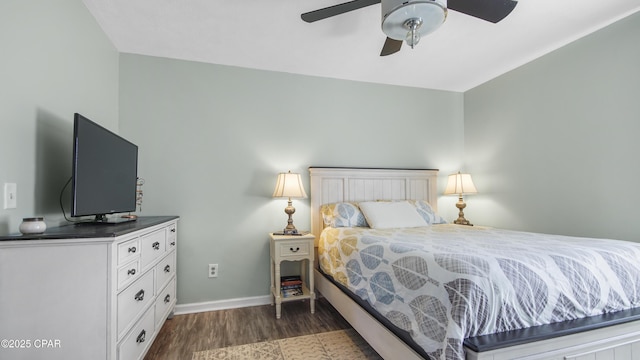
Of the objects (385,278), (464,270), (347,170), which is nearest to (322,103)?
(347,170)

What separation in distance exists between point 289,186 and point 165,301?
1.38 metres

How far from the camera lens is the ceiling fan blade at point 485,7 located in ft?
5.24

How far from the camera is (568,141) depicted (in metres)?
2.59

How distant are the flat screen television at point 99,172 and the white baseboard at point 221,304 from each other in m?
1.07

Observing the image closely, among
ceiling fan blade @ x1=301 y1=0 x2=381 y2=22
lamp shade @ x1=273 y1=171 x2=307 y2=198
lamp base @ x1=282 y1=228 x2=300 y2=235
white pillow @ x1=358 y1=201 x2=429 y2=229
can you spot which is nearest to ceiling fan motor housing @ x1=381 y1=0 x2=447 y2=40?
ceiling fan blade @ x1=301 y1=0 x2=381 y2=22

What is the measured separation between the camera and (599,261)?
142 cm

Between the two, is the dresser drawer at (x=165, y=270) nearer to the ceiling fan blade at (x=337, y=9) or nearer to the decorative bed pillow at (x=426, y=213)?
the ceiling fan blade at (x=337, y=9)

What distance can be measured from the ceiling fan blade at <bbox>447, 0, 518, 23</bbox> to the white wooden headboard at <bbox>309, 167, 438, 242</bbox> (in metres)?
1.84

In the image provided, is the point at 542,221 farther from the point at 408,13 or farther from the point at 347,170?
the point at 408,13

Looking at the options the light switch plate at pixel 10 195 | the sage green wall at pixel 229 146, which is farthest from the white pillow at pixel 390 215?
the light switch plate at pixel 10 195

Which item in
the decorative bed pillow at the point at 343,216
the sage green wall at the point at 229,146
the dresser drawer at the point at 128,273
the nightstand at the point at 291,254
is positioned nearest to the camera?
the dresser drawer at the point at 128,273

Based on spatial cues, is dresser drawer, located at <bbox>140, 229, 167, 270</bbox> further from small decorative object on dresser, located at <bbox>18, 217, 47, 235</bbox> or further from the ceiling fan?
the ceiling fan

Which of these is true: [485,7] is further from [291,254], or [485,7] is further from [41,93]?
[41,93]

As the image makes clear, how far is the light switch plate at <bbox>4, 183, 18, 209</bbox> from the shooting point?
1.32 metres
